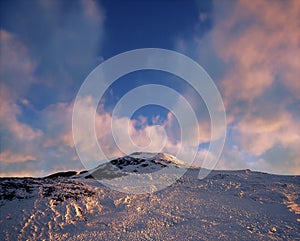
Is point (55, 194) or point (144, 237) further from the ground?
point (55, 194)

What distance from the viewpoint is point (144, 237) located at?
23.1 m

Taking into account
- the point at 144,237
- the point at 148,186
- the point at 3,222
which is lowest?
the point at 144,237

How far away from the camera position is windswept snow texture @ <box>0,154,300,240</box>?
2359 cm

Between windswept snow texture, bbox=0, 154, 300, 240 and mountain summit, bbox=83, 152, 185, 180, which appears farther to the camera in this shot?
mountain summit, bbox=83, 152, 185, 180

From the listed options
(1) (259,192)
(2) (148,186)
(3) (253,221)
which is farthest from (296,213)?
(2) (148,186)

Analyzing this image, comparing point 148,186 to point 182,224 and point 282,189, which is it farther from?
point 282,189

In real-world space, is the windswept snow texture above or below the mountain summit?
below

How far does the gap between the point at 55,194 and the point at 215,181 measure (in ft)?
93.9

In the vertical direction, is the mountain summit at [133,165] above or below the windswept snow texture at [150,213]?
above

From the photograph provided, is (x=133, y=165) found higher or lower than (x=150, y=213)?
higher

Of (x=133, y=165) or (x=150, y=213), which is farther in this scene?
(x=133, y=165)

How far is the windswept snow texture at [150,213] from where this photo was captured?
23594 mm

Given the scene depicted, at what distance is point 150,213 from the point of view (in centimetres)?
2936

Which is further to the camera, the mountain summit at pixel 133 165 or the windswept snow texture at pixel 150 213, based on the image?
the mountain summit at pixel 133 165
